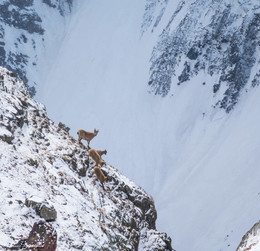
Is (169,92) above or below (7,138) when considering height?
above

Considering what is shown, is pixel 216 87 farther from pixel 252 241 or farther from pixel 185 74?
pixel 252 241

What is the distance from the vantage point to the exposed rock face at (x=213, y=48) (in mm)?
54188

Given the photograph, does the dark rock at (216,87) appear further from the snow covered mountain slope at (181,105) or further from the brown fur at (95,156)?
the brown fur at (95,156)

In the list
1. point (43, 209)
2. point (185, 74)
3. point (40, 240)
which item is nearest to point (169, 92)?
point (185, 74)

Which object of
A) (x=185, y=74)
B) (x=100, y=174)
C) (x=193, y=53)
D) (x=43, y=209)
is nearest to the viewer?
(x=43, y=209)

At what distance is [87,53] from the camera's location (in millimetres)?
83438

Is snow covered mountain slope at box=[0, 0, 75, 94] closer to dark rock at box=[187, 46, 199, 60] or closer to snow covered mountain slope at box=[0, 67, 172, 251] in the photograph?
dark rock at box=[187, 46, 199, 60]

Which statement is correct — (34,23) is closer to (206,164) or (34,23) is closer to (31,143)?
(206,164)

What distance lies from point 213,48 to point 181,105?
11.1 meters

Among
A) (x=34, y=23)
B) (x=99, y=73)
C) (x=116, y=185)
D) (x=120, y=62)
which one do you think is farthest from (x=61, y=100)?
(x=116, y=185)

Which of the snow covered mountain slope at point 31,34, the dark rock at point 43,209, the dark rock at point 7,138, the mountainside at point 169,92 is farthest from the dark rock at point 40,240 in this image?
the snow covered mountain slope at point 31,34

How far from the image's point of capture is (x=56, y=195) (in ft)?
36.8

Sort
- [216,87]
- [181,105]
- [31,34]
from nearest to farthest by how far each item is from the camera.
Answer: [216,87] → [181,105] → [31,34]

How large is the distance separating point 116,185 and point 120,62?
6188cm
